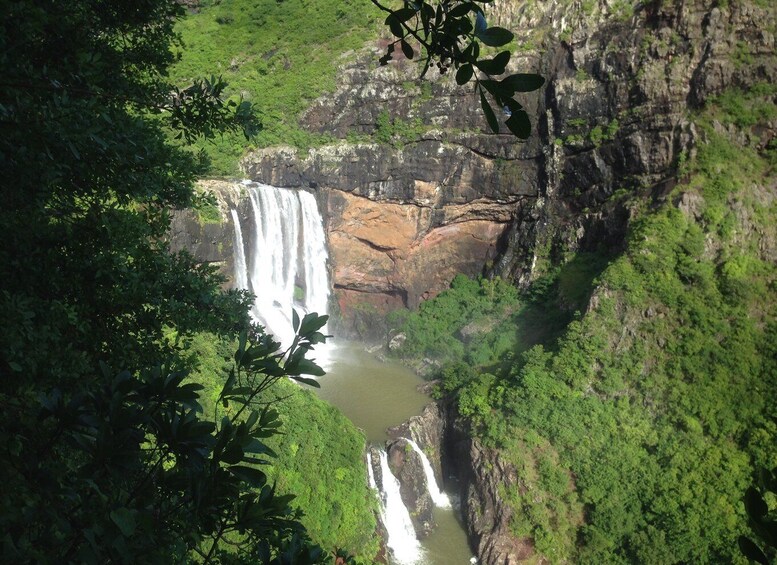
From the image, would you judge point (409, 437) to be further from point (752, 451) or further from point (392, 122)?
point (392, 122)

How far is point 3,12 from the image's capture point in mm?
2283

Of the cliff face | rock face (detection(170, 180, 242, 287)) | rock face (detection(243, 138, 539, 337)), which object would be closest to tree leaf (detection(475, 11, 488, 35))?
rock face (detection(170, 180, 242, 287))

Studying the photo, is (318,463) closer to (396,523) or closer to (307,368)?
(396,523)

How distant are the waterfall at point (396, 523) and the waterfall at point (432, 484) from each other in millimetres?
734

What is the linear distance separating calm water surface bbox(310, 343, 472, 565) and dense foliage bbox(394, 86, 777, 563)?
53.9 inches

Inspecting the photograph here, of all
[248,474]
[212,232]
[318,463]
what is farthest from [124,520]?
[212,232]

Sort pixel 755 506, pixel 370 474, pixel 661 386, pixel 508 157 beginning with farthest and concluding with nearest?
pixel 508 157
pixel 661 386
pixel 370 474
pixel 755 506

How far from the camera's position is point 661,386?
37.9ft

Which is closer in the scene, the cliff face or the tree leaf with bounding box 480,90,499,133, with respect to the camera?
the tree leaf with bounding box 480,90,499,133

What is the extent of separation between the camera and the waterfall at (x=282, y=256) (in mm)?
16375

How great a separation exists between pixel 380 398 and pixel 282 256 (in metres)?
5.65

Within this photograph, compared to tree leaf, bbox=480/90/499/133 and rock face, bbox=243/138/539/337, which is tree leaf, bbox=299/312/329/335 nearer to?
tree leaf, bbox=480/90/499/133

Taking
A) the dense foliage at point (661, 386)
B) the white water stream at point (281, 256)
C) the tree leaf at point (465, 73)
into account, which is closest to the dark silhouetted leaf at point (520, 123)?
the tree leaf at point (465, 73)

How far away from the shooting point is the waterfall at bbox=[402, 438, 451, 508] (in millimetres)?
11919
